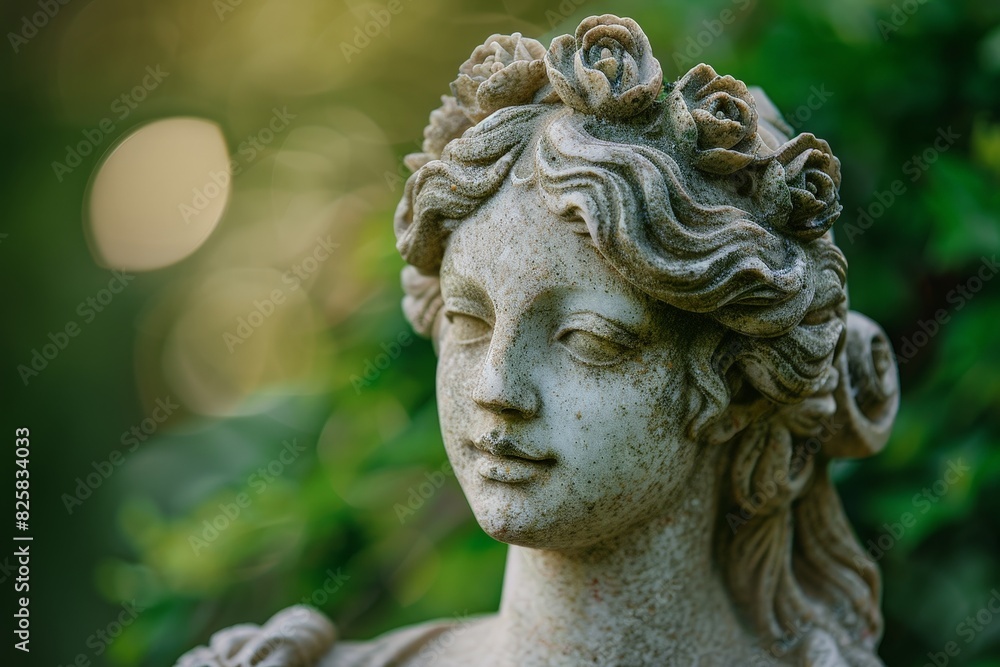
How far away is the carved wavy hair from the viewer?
153 centimetres

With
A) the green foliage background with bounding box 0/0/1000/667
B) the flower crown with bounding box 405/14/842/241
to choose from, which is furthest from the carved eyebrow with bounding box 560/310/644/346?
the green foliage background with bounding box 0/0/1000/667

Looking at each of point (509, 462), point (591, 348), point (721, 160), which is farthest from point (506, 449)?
point (721, 160)

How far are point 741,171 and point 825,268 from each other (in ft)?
0.63

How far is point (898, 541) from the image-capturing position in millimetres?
2656

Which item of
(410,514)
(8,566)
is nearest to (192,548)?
(410,514)

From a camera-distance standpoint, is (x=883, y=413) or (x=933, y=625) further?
(x=933, y=625)

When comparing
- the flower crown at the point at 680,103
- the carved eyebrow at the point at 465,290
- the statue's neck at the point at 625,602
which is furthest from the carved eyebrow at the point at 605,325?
the statue's neck at the point at 625,602

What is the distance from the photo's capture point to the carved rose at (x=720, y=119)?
156 cm

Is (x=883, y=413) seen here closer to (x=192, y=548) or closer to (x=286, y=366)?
(x=192, y=548)

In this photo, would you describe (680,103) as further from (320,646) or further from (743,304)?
(320,646)

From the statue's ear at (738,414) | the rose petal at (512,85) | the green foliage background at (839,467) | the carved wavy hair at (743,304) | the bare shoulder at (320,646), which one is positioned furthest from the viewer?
the green foliage background at (839,467)

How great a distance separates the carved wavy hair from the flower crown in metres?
0.01

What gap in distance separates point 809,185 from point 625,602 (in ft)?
2.28

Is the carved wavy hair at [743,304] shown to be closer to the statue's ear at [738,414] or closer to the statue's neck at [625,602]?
the statue's ear at [738,414]
